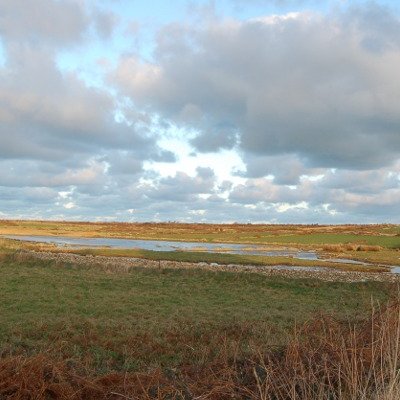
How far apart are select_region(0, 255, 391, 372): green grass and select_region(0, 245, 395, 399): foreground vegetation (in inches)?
1.7

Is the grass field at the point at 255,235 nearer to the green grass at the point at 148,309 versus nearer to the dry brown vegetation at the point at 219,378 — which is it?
the green grass at the point at 148,309

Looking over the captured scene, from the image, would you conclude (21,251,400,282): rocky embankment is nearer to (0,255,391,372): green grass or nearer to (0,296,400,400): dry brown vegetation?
(0,255,391,372): green grass

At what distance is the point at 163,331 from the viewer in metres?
14.1

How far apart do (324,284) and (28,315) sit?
17.6 m

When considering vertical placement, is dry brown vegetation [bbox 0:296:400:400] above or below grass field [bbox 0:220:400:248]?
below

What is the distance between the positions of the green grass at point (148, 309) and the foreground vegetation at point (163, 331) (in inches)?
1.7

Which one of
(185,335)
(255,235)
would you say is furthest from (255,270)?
(255,235)

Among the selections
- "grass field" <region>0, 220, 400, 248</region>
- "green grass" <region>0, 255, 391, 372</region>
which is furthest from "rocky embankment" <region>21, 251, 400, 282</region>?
"grass field" <region>0, 220, 400, 248</region>

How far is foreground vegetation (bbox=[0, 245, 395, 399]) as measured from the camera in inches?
251

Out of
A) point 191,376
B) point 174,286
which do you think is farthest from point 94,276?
point 191,376

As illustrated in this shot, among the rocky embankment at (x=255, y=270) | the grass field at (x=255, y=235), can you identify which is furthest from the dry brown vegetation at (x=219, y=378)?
the grass field at (x=255, y=235)

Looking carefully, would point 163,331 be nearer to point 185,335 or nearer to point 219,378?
point 185,335

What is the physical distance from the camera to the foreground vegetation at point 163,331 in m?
6.37

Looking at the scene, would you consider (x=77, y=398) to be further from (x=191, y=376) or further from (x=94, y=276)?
(x=94, y=276)
